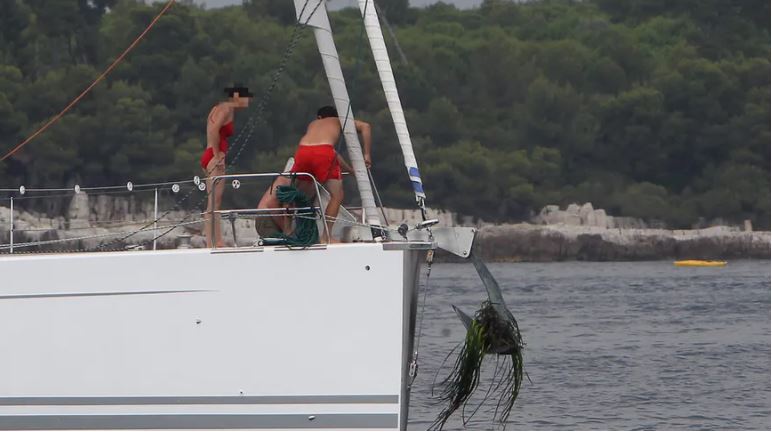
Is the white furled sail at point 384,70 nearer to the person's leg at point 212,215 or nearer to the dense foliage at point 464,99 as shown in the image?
the person's leg at point 212,215

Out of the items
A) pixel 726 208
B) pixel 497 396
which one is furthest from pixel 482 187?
pixel 497 396

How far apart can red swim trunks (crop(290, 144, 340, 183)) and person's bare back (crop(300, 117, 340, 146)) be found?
0.09 ft

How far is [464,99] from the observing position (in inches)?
3184

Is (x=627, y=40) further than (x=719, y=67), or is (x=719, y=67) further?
(x=627, y=40)

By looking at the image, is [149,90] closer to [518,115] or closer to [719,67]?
[518,115]

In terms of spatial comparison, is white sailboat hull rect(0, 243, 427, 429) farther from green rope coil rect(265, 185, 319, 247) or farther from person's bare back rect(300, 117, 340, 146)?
person's bare back rect(300, 117, 340, 146)

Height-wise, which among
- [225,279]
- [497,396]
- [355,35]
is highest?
[355,35]

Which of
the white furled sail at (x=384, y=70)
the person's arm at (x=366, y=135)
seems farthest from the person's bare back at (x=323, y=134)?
the white furled sail at (x=384, y=70)

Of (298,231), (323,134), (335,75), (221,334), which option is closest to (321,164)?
(323,134)

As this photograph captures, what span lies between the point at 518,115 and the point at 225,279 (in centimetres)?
6899

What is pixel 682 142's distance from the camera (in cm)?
7769

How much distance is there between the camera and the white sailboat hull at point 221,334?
34.3 feet

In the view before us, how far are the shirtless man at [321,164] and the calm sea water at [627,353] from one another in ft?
13.5

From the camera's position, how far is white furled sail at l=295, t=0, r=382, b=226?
36.8ft
